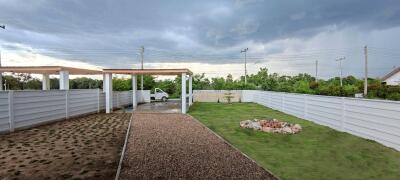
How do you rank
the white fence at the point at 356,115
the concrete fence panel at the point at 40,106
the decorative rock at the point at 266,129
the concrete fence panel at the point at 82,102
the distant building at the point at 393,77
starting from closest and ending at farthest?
1. the white fence at the point at 356,115
2. the concrete fence panel at the point at 40,106
3. the decorative rock at the point at 266,129
4. the concrete fence panel at the point at 82,102
5. the distant building at the point at 393,77

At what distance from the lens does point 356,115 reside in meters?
10.6

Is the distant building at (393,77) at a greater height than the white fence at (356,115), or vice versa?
the distant building at (393,77)

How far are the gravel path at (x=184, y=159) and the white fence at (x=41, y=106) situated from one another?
14.9 feet

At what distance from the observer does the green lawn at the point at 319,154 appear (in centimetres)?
634

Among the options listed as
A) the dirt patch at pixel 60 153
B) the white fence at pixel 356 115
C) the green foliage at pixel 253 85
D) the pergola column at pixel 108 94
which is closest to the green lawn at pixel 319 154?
the white fence at pixel 356 115

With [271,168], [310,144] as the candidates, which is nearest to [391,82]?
[310,144]

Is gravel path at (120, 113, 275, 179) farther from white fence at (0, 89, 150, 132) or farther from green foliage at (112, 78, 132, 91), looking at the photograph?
green foliage at (112, 78, 132, 91)

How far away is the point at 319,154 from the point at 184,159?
3.52 m

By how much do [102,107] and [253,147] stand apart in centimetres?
1534

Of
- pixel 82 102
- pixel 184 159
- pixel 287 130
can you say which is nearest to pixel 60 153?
pixel 184 159

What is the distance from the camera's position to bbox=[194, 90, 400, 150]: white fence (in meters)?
8.60

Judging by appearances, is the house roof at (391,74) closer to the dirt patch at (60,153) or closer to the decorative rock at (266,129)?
the decorative rock at (266,129)

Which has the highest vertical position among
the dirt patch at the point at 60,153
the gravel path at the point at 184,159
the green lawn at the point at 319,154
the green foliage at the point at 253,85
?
the green foliage at the point at 253,85

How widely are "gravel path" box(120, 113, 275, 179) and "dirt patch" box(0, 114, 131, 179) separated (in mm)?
475
